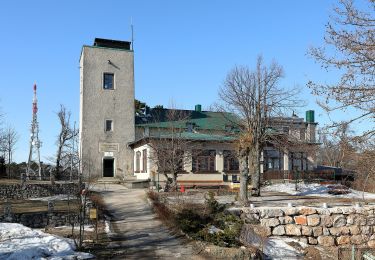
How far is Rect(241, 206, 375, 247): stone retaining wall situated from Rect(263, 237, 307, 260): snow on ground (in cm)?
70

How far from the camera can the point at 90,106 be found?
143ft

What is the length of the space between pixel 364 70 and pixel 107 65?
35786 millimetres

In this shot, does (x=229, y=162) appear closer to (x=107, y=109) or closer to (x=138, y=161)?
(x=138, y=161)

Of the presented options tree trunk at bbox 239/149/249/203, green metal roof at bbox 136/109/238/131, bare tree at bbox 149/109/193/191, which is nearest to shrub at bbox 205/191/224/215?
tree trunk at bbox 239/149/249/203

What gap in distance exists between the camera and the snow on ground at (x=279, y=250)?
1495 cm

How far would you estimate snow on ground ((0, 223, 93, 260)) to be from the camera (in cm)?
1179

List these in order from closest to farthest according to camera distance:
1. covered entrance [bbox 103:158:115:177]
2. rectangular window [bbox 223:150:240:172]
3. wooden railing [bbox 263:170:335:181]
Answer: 1. rectangular window [bbox 223:150:240:172]
2. wooden railing [bbox 263:170:335:181]
3. covered entrance [bbox 103:158:115:177]

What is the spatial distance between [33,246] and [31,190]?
1832 cm

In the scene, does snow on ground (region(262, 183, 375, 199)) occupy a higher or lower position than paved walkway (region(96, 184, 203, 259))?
higher

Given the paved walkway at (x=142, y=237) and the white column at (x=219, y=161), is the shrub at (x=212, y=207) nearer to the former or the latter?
the paved walkway at (x=142, y=237)

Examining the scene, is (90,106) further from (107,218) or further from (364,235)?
(364,235)

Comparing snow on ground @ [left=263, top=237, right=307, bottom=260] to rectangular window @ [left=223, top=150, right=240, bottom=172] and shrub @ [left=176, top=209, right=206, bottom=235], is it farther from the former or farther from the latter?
rectangular window @ [left=223, top=150, right=240, bottom=172]

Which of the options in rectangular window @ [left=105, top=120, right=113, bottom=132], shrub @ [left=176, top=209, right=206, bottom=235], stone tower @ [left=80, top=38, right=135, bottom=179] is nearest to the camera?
shrub @ [left=176, top=209, right=206, bottom=235]

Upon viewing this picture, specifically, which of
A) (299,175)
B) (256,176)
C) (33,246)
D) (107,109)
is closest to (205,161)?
(299,175)
